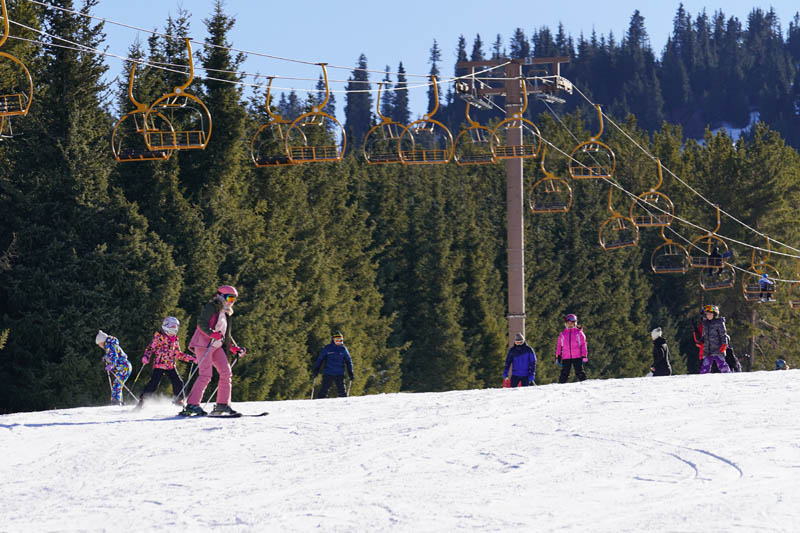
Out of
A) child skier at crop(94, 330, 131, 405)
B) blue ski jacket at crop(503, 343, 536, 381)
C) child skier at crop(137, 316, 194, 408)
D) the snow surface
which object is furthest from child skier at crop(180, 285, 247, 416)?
blue ski jacket at crop(503, 343, 536, 381)

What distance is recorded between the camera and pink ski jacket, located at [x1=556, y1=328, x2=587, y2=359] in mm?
21641

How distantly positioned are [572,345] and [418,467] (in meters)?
10.6

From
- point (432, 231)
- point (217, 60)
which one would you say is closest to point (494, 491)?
point (217, 60)

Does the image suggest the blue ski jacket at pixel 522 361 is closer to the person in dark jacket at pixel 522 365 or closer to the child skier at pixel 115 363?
the person in dark jacket at pixel 522 365

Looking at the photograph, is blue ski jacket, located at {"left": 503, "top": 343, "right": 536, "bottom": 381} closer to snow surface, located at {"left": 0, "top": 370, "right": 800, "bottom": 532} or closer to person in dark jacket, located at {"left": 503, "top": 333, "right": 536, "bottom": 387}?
person in dark jacket, located at {"left": 503, "top": 333, "right": 536, "bottom": 387}

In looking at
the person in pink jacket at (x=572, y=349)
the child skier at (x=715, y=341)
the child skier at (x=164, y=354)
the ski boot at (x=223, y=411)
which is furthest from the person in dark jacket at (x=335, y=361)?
Answer: the child skier at (x=715, y=341)

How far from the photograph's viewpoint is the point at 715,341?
70.9ft

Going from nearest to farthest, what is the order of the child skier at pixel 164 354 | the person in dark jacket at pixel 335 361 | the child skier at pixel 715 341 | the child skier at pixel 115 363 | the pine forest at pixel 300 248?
the child skier at pixel 164 354, the child skier at pixel 115 363, the person in dark jacket at pixel 335 361, the child skier at pixel 715 341, the pine forest at pixel 300 248

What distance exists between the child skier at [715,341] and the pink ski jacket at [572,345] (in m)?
2.37

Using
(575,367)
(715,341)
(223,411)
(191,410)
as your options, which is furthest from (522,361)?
(191,410)

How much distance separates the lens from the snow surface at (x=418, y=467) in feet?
30.9

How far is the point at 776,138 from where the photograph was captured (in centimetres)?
7456

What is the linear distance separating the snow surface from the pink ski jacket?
199 inches

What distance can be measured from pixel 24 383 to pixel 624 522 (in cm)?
2170
